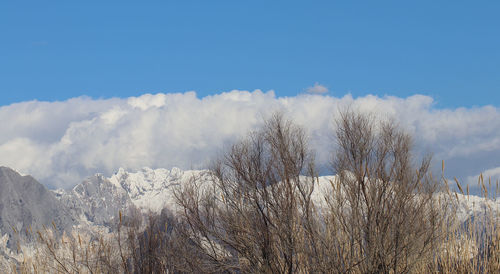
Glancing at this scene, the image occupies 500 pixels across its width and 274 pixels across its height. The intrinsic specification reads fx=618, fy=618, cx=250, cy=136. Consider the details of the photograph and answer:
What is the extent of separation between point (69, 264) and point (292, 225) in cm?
806

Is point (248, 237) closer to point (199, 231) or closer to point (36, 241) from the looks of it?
point (199, 231)

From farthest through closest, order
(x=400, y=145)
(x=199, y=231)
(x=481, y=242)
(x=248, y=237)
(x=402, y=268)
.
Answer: (x=199, y=231), (x=400, y=145), (x=248, y=237), (x=402, y=268), (x=481, y=242)

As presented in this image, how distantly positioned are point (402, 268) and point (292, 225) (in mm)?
2809

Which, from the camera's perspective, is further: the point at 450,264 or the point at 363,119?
the point at 363,119

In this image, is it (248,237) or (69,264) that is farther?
(69,264)

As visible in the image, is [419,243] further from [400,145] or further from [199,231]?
[199,231]

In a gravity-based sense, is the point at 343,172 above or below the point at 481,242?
above

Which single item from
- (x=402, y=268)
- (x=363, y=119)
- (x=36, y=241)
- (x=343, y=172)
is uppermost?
(x=363, y=119)

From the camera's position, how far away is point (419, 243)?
48.9 feet

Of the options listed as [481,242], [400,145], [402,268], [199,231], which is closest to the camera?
[481,242]

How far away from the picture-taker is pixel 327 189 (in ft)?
50.1

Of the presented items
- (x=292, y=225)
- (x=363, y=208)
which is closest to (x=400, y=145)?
(x=363, y=208)

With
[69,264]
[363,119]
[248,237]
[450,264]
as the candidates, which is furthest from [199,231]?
[450,264]

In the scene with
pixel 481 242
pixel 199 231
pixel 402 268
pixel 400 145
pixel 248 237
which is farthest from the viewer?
pixel 199 231
